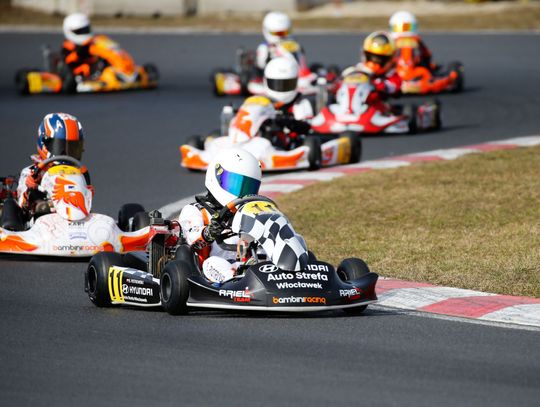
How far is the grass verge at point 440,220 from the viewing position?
9141 millimetres

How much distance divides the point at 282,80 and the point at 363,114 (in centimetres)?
228

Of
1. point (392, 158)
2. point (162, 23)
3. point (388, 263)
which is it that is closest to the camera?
point (388, 263)

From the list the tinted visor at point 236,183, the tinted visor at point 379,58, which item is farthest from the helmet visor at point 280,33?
the tinted visor at point 236,183

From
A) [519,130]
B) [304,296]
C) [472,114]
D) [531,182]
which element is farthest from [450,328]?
[472,114]

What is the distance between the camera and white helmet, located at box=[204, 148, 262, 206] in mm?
8094

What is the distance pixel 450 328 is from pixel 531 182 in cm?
544

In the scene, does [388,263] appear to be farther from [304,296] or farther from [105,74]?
[105,74]

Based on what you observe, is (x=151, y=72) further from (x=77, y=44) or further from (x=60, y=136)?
(x=60, y=136)

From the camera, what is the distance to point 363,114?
1642 centimetres

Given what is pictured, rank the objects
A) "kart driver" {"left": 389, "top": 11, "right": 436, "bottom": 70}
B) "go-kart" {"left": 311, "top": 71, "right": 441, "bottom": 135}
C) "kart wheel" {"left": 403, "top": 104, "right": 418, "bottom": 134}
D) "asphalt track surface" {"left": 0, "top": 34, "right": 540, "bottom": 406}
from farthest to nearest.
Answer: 1. "kart driver" {"left": 389, "top": 11, "right": 436, "bottom": 70}
2. "kart wheel" {"left": 403, "top": 104, "right": 418, "bottom": 134}
3. "go-kart" {"left": 311, "top": 71, "right": 441, "bottom": 135}
4. "asphalt track surface" {"left": 0, "top": 34, "right": 540, "bottom": 406}

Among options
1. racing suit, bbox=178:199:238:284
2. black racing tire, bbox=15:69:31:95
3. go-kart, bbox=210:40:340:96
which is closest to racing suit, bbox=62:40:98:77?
black racing tire, bbox=15:69:31:95

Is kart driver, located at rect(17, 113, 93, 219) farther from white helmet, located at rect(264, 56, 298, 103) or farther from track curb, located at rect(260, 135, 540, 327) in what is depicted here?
white helmet, located at rect(264, 56, 298, 103)

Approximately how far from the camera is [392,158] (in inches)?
579

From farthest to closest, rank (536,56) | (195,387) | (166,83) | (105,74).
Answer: (536,56) → (166,83) → (105,74) → (195,387)
